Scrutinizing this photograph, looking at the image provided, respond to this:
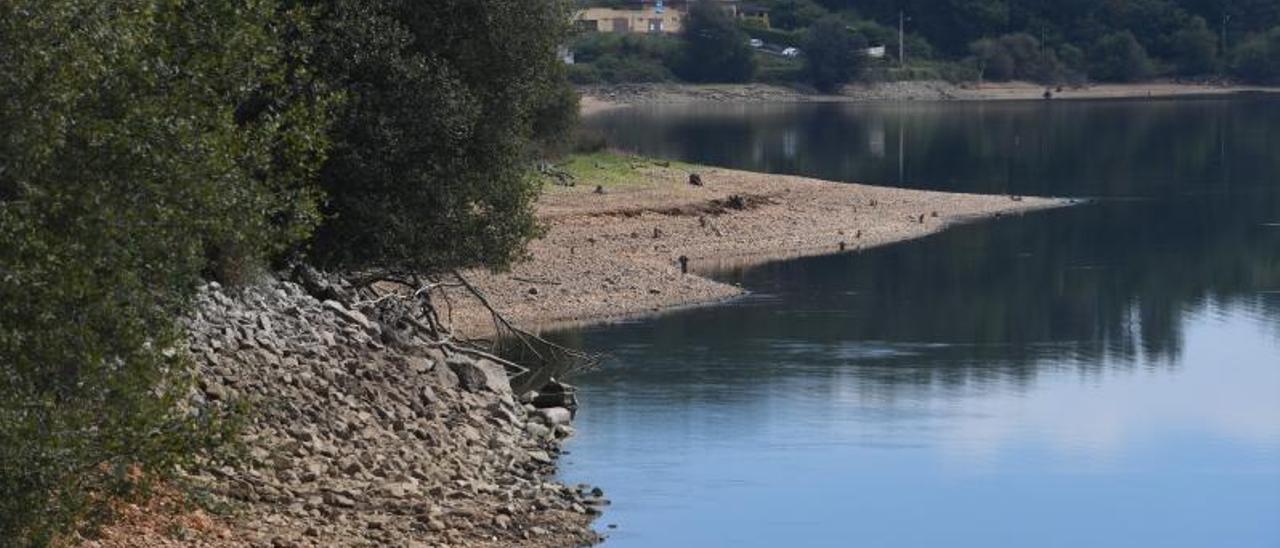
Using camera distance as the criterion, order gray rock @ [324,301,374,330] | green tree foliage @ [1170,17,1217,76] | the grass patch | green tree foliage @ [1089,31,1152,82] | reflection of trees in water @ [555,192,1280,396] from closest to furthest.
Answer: gray rock @ [324,301,374,330] < reflection of trees in water @ [555,192,1280,396] < the grass patch < green tree foliage @ [1089,31,1152,82] < green tree foliage @ [1170,17,1217,76]

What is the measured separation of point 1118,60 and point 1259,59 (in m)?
10.2

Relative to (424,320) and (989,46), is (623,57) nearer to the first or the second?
(989,46)

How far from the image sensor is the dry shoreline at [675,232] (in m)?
41.1

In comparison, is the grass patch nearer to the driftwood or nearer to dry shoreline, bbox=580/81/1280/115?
the driftwood

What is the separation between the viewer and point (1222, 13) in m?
157

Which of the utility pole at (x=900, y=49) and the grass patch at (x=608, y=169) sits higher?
the utility pole at (x=900, y=49)

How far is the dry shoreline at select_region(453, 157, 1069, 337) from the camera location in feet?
135

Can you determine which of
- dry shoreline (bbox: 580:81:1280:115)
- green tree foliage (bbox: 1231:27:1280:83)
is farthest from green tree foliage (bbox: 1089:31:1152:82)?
green tree foliage (bbox: 1231:27:1280:83)

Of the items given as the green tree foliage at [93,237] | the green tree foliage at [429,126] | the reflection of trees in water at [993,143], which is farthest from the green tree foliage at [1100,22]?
the green tree foliage at [93,237]

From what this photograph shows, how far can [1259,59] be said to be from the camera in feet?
504

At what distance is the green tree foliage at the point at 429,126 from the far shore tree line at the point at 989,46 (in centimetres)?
11784

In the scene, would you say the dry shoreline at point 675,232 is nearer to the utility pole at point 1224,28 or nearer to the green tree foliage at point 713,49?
the green tree foliage at point 713,49

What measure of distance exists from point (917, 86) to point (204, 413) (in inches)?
5364

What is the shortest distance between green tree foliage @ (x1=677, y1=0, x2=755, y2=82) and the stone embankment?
406 ft
